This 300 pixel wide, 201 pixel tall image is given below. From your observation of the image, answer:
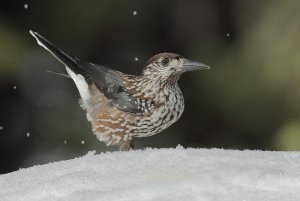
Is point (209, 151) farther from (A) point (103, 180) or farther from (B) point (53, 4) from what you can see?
(B) point (53, 4)

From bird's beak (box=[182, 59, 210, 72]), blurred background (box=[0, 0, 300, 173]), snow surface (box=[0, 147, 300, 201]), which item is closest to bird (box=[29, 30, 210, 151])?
bird's beak (box=[182, 59, 210, 72])

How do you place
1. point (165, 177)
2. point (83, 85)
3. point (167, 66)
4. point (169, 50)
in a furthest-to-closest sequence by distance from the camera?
point (169, 50) → point (83, 85) → point (167, 66) → point (165, 177)

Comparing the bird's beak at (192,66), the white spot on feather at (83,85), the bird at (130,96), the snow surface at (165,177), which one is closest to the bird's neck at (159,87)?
the bird at (130,96)

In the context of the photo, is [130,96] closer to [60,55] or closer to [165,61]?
[165,61]

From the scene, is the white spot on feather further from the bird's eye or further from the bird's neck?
the bird's eye

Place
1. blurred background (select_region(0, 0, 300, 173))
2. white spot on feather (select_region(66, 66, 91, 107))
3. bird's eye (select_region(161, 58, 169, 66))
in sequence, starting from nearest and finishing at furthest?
bird's eye (select_region(161, 58, 169, 66))
white spot on feather (select_region(66, 66, 91, 107))
blurred background (select_region(0, 0, 300, 173))

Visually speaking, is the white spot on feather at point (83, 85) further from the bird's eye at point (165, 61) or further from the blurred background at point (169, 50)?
the blurred background at point (169, 50)

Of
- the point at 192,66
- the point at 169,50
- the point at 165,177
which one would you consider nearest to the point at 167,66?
the point at 192,66
